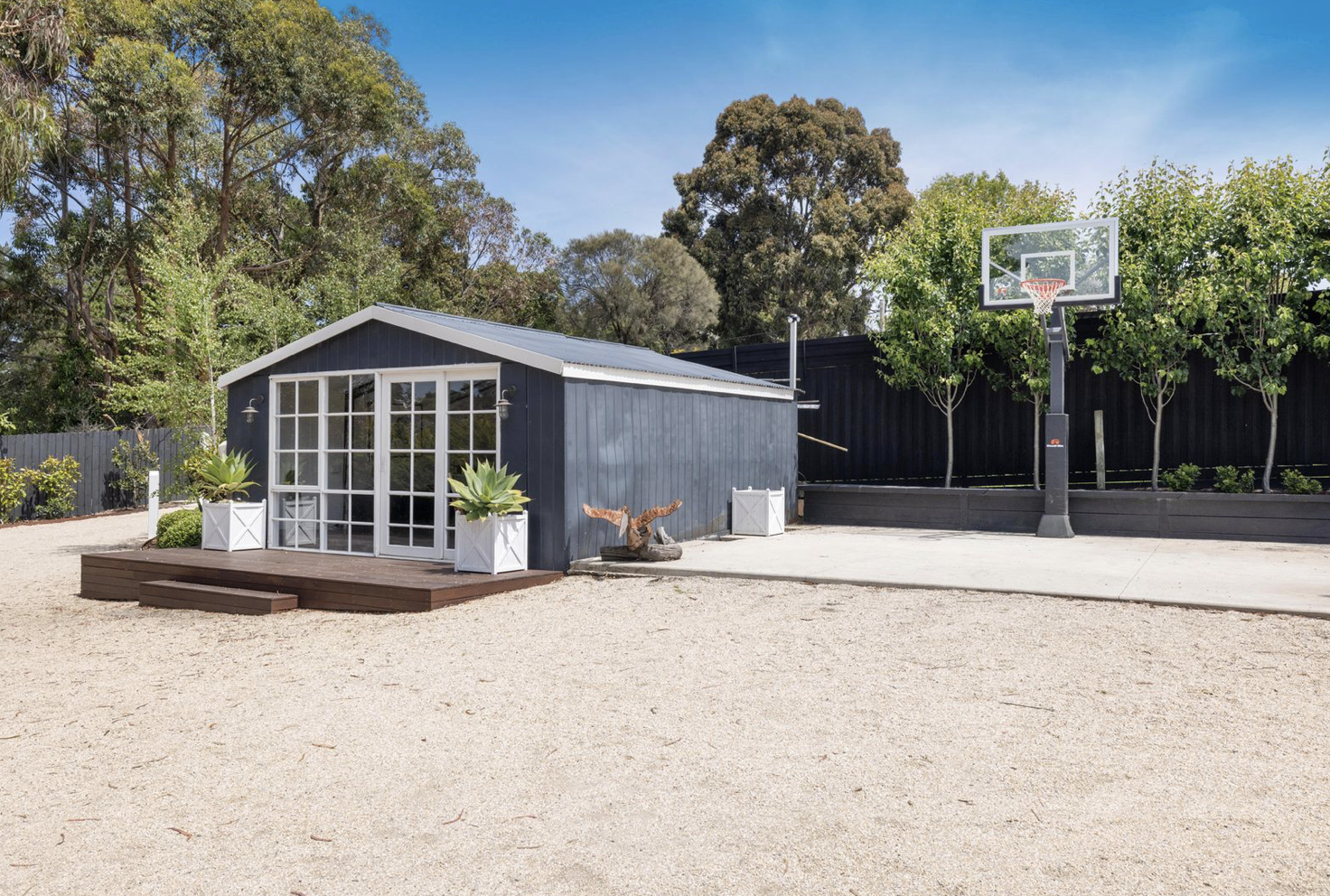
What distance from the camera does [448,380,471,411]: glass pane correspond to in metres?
7.80

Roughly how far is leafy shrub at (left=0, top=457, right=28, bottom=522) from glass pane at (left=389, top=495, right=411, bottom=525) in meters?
9.70

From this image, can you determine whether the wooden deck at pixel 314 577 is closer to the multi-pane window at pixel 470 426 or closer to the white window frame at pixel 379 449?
the white window frame at pixel 379 449

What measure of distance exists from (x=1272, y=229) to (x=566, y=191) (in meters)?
16.4

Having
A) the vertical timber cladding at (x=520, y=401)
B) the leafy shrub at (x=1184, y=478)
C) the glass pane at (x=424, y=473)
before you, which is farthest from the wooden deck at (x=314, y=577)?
the leafy shrub at (x=1184, y=478)

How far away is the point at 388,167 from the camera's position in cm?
2075

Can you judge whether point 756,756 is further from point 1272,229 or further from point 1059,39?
point 1059,39

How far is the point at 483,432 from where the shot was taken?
25.3 ft

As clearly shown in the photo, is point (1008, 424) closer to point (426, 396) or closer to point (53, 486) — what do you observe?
point (426, 396)

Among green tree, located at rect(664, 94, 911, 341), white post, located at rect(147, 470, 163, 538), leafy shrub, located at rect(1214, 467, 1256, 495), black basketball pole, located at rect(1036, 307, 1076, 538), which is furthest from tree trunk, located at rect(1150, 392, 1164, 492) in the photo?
green tree, located at rect(664, 94, 911, 341)

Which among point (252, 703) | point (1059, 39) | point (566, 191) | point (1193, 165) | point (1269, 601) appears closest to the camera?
point (252, 703)

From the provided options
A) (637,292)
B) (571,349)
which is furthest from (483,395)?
(637,292)

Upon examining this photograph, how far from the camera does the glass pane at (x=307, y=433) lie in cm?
860

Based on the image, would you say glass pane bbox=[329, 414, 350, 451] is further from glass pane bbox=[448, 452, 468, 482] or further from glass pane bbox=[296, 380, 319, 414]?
glass pane bbox=[448, 452, 468, 482]

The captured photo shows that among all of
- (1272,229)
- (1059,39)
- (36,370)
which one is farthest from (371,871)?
(36,370)
